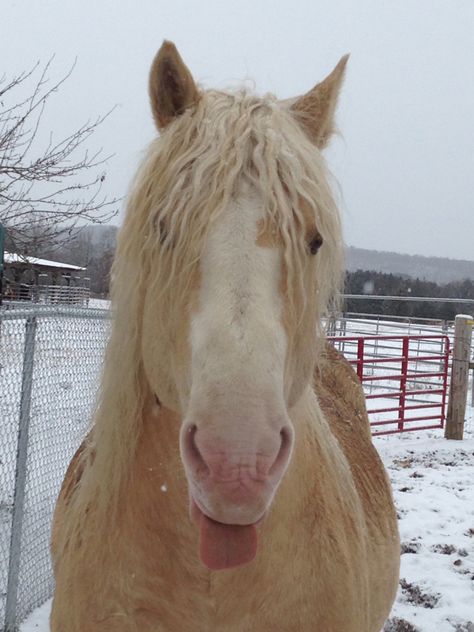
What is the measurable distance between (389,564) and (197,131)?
76.1 inches

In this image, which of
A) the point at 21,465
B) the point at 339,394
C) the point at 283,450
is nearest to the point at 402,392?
the point at 339,394

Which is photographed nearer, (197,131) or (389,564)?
(197,131)

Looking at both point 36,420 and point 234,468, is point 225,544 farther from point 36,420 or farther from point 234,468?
point 36,420

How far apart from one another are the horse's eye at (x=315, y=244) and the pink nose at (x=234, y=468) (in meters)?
0.52

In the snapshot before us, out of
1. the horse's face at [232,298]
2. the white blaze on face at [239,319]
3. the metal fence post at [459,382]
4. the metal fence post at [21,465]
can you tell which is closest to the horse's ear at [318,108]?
the horse's face at [232,298]

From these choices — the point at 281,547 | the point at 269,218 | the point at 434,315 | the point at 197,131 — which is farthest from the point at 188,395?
the point at 434,315

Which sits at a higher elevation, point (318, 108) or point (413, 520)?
point (318, 108)

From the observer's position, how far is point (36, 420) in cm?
372

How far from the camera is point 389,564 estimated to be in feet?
7.67

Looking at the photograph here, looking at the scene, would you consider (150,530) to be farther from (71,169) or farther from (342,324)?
(342,324)

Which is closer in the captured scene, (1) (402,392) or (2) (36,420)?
(2) (36,420)

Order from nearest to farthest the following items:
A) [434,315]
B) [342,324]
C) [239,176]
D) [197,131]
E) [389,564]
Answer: [239,176] < [197,131] < [389,564] < [342,324] < [434,315]

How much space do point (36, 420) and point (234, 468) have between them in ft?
9.86

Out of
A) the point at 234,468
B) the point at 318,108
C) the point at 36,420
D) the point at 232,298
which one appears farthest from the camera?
the point at 36,420
